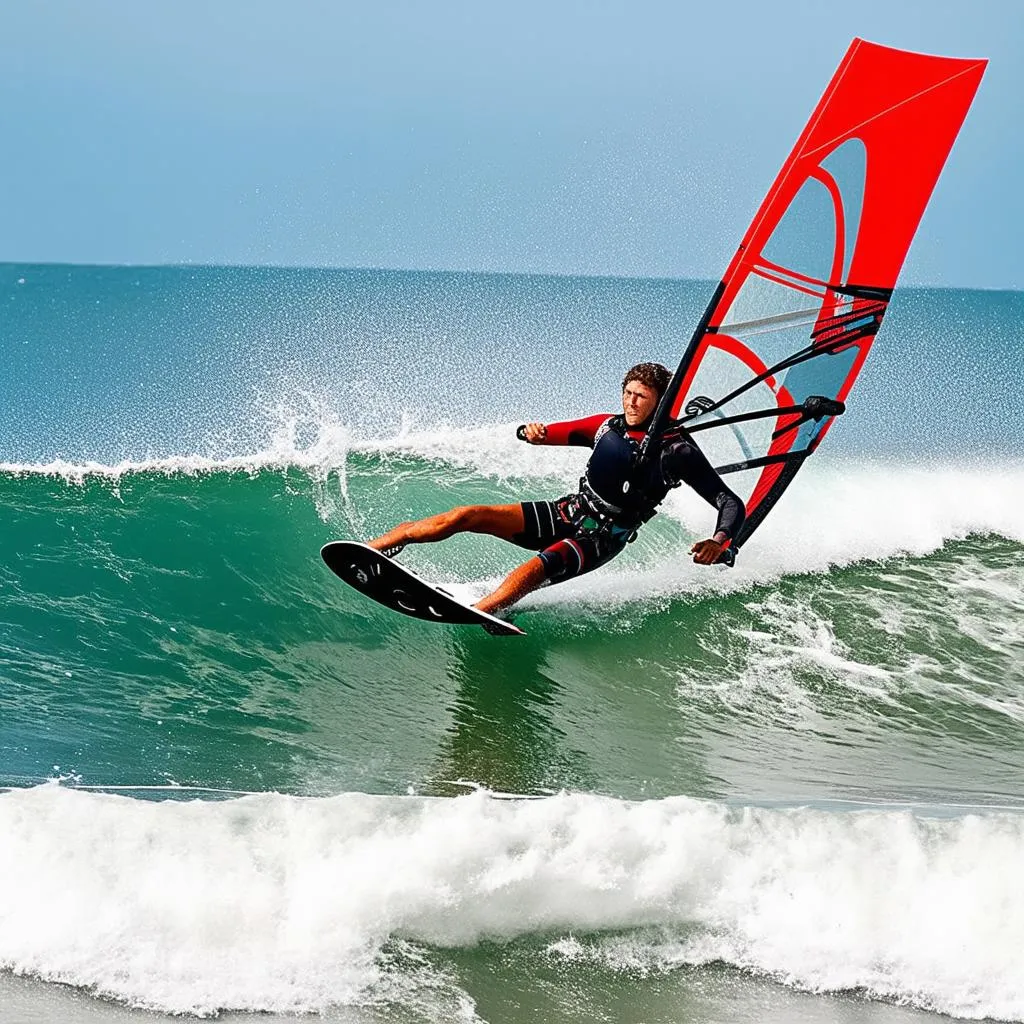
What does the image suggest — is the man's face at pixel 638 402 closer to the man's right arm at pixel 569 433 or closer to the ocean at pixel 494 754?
the man's right arm at pixel 569 433

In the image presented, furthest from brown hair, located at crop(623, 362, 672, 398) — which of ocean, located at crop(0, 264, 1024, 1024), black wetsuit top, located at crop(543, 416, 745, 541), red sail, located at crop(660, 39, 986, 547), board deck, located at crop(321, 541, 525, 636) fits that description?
ocean, located at crop(0, 264, 1024, 1024)

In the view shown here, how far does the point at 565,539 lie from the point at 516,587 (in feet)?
1.03

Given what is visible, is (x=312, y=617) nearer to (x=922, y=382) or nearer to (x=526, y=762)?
(x=526, y=762)

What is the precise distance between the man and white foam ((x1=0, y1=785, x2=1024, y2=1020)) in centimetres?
140

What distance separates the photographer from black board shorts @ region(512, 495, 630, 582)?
5.29m

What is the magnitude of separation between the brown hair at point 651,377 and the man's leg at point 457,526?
75 cm

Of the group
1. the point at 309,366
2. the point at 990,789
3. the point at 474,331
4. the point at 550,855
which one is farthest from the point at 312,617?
the point at 474,331

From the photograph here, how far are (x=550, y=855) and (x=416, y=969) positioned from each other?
0.56 metres

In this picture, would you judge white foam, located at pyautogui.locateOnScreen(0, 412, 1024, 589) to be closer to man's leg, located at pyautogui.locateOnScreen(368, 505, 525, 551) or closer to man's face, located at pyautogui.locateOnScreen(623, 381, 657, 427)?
man's leg, located at pyautogui.locateOnScreen(368, 505, 525, 551)

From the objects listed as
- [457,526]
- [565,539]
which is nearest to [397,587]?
[457,526]

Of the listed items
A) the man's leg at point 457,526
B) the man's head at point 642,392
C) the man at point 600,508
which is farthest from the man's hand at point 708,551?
the man's leg at point 457,526

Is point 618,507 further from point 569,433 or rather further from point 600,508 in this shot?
point 569,433

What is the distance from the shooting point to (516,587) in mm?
5223

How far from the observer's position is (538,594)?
6.21 m
